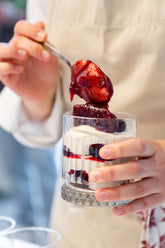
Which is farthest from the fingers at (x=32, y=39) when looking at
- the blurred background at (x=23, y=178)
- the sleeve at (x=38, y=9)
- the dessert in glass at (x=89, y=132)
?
the blurred background at (x=23, y=178)

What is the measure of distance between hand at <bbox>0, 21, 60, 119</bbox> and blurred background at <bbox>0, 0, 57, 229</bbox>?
1.07 metres

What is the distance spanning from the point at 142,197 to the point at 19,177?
1.61 metres

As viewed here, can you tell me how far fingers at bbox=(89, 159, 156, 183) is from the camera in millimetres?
511

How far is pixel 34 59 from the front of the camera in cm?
93

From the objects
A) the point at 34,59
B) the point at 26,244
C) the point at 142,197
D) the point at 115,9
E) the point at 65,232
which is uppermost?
the point at 115,9

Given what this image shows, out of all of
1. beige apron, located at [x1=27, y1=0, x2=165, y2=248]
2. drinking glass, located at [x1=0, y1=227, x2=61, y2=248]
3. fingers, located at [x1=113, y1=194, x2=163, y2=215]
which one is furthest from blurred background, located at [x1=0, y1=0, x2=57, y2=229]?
fingers, located at [x1=113, y1=194, x2=163, y2=215]

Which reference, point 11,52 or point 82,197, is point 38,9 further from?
point 82,197

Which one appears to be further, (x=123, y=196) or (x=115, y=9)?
(x=115, y=9)

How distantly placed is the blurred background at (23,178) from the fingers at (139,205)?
4.76 ft

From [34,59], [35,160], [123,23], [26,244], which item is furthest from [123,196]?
[35,160]

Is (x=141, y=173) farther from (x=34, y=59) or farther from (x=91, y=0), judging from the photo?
(x=34, y=59)

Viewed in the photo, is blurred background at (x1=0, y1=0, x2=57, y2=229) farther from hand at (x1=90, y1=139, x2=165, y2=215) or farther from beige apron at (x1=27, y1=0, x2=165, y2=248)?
hand at (x1=90, y1=139, x2=165, y2=215)

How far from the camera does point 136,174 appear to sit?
0.54 metres

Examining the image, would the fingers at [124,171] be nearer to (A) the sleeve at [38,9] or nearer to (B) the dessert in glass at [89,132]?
(B) the dessert in glass at [89,132]
